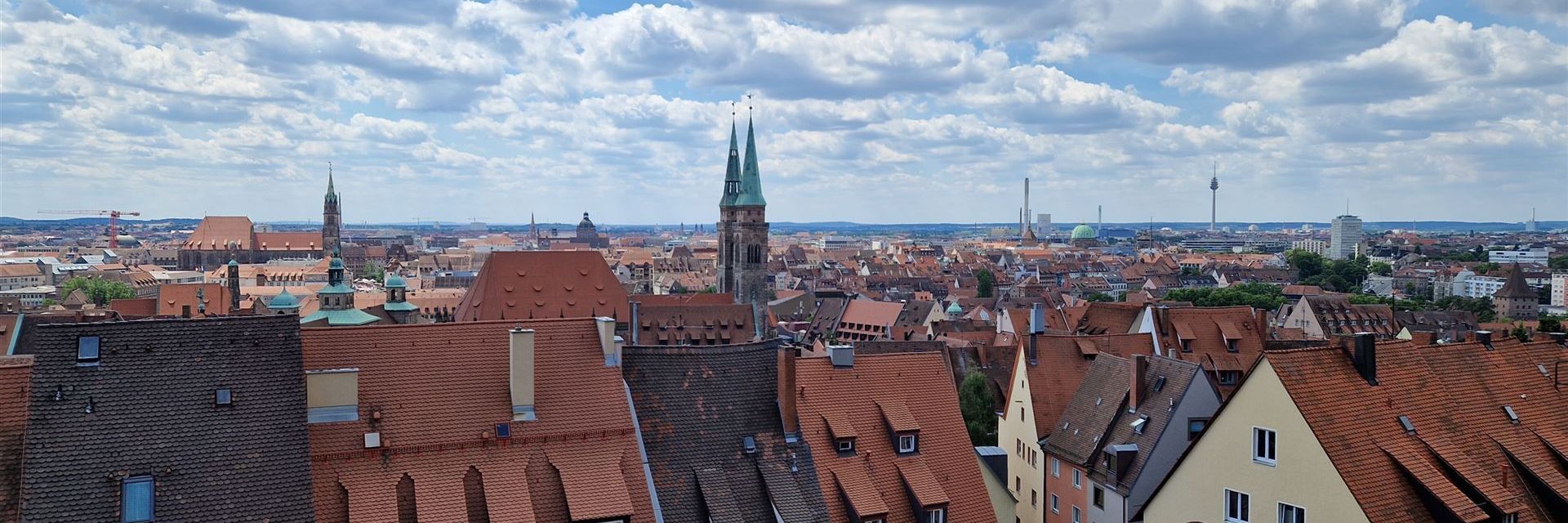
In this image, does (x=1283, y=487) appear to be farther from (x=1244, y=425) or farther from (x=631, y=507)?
(x=631, y=507)

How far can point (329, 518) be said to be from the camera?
76.3 ft

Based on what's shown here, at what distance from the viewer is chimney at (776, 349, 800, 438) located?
29609mm

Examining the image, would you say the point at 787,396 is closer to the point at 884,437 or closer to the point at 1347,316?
the point at 884,437

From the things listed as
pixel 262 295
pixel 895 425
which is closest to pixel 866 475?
pixel 895 425

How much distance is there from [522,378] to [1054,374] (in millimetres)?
25705

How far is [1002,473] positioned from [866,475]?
34.6 feet

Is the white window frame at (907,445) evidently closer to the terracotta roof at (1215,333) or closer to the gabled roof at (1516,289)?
the terracotta roof at (1215,333)

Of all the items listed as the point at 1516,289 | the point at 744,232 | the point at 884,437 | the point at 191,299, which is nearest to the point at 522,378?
the point at 884,437

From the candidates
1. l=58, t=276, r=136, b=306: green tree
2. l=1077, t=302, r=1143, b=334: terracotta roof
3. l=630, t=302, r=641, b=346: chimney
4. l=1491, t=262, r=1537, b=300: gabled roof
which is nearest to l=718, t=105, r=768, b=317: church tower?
l=630, t=302, r=641, b=346: chimney

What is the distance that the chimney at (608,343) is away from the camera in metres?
27.8

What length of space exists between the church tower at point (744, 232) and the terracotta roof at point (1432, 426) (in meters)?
102

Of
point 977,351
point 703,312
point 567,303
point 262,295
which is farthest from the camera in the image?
point 262,295

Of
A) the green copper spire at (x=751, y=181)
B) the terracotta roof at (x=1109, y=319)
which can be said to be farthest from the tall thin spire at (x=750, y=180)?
the terracotta roof at (x=1109, y=319)

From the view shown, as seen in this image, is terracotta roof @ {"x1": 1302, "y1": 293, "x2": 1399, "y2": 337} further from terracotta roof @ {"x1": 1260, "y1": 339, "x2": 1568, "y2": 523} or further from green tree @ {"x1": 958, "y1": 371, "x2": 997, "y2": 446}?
terracotta roof @ {"x1": 1260, "y1": 339, "x2": 1568, "y2": 523}
